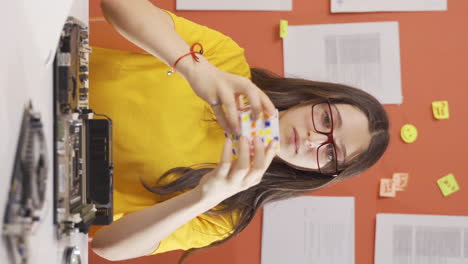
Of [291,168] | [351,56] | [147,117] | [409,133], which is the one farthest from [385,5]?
[147,117]

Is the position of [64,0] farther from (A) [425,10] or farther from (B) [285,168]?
(A) [425,10]

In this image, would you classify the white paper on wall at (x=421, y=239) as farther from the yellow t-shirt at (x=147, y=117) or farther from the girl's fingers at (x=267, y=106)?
the girl's fingers at (x=267, y=106)

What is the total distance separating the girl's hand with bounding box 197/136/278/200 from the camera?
80 cm

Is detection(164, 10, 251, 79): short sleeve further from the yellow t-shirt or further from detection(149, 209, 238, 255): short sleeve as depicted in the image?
detection(149, 209, 238, 255): short sleeve

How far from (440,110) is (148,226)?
1.26 metres

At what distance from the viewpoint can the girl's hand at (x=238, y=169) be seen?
31.5 inches

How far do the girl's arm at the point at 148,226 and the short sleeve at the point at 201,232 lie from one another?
10cm

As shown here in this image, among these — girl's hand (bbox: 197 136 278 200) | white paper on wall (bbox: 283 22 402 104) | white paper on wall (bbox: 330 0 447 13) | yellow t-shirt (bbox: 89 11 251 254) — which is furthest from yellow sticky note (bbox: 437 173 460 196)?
girl's hand (bbox: 197 136 278 200)

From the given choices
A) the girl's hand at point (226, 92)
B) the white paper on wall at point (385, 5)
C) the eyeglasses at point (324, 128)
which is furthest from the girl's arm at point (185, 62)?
the white paper on wall at point (385, 5)

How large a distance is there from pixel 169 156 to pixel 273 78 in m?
0.40

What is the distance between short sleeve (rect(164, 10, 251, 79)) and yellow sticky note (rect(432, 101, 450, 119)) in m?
0.83

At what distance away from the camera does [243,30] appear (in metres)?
1.82

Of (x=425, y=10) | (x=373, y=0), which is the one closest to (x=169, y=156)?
(x=373, y=0)

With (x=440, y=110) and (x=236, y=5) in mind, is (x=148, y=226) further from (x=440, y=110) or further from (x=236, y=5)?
(x=440, y=110)
